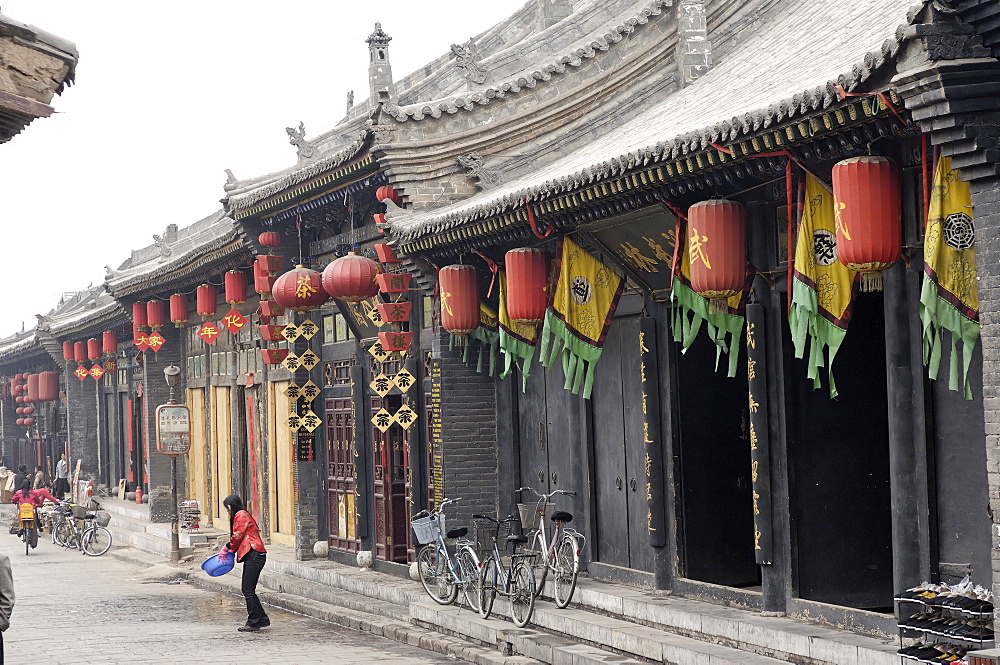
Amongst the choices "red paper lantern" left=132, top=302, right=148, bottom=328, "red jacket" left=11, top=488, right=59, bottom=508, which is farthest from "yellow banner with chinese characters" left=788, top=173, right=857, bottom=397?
"red jacket" left=11, top=488, right=59, bottom=508

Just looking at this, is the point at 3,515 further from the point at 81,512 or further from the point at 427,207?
the point at 427,207

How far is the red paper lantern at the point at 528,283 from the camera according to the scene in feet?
40.7

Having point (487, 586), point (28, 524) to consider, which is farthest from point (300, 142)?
point (28, 524)

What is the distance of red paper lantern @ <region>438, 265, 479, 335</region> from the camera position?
13.7 metres

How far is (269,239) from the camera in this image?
59.7ft

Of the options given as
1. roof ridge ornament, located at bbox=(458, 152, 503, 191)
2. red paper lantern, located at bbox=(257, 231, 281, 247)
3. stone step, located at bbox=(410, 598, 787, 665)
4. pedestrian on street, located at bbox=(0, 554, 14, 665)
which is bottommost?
stone step, located at bbox=(410, 598, 787, 665)

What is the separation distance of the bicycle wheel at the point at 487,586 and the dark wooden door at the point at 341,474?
195 inches

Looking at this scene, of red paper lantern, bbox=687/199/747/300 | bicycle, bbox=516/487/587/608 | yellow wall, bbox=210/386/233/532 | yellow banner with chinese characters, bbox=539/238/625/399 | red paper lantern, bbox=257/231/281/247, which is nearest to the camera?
red paper lantern, bbox=687/199/747/300

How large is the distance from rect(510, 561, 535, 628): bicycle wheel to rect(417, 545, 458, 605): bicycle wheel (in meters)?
1.17

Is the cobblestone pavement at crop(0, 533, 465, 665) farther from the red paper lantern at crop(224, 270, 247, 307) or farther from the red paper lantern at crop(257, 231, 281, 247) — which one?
the red paper lantern at crop(257, 231, 281, 247)

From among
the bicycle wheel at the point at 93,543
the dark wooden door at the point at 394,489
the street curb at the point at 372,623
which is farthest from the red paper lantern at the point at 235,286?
the bicycle wheel at the point at 93,543

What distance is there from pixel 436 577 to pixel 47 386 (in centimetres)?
2374

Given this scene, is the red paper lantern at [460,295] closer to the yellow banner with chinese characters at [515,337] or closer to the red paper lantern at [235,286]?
the yellow banner with chinese characters at [515,337]

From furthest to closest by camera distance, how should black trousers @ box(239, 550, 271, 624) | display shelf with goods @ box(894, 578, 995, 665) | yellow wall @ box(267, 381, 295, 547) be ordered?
1. yellow wall @ box(267, 381, 295, 547)
2. black trousers @ box(239, 550, 271, 624)
3. display shelf with goods @ box(894, 578, 995, 665)
